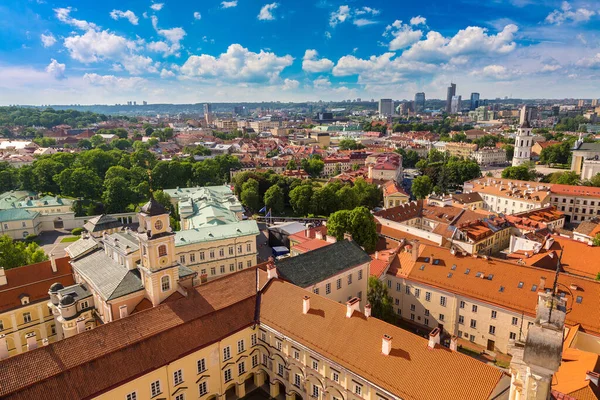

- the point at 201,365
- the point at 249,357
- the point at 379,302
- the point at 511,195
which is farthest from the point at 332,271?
the point at 511,195

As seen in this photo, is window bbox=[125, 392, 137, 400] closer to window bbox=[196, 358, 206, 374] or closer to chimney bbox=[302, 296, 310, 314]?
window bbox=[196, 358, 206, 374]

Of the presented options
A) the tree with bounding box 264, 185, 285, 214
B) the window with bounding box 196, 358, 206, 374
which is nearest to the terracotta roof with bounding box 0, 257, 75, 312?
the window with bounding box 196, 358, 206, 374

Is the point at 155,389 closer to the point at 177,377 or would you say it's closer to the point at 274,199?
the point at 177,377

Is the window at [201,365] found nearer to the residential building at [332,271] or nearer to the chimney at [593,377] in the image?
the residential building at [332,271]

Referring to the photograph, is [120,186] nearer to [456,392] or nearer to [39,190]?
[39,190]

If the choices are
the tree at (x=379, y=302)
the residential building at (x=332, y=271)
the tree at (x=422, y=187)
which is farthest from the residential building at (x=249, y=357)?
the tree at (x=422, y=187)

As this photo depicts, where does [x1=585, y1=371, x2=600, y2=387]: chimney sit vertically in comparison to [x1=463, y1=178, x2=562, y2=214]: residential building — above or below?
above
